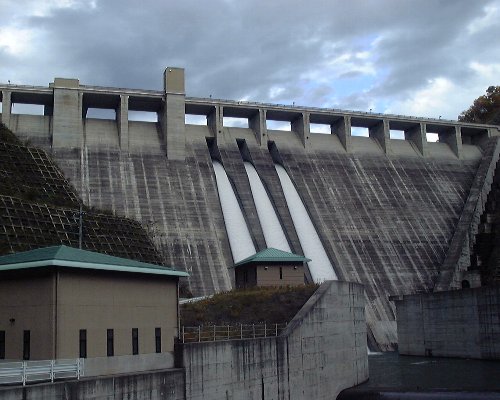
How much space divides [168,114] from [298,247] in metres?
15.8

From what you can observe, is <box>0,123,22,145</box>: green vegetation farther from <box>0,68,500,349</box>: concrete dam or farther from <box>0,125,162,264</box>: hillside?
<box>0,68,500,349</box>: concrete dam

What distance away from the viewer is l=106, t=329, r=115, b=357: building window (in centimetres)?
1793

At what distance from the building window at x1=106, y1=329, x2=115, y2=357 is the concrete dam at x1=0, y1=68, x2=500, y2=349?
22078mm

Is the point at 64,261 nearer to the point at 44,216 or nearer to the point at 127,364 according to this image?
the point at 127,364

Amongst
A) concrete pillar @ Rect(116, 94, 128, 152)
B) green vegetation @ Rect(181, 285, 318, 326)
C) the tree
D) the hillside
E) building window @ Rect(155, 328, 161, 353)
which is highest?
the tree

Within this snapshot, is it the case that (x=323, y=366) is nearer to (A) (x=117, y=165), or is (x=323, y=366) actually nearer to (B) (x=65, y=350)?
(B) (x=65, y=350)

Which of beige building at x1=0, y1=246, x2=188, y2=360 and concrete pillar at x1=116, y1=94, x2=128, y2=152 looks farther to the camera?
concrete pillar at x1=116, y1=94, x2=128, y2=152

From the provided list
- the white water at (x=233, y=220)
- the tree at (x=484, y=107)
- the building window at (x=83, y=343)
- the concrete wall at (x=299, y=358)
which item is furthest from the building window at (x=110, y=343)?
the tree at (x=484, y=107)

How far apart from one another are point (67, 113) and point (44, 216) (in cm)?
2056

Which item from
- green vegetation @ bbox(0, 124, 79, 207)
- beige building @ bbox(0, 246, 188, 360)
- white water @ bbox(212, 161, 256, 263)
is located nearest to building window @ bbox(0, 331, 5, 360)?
beige building @ bbox(0, 246, 188, 360)

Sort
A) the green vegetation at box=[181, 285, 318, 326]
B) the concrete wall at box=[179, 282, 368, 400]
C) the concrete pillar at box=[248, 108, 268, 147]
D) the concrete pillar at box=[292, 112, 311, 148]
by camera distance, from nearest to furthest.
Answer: the concrete wall at box=[179, 282, 368, 400]
the green vegetation at box=[181, 285, 318, 326]
the concrete pillar at box=[248, 108, 268, 147]
the concrete pillar at box=[292, 112, 311, 148]

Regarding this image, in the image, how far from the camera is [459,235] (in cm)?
5297

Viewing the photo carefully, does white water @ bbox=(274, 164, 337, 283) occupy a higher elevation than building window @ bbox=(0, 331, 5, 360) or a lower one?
higher

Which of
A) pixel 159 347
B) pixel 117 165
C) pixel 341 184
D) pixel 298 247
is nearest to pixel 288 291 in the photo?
pixel 159 347
